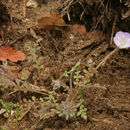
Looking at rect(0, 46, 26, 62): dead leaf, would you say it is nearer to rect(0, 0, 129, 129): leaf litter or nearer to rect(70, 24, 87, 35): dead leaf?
rect(0, 0, 129, 129): leaf litter

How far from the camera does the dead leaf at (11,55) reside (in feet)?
6.23

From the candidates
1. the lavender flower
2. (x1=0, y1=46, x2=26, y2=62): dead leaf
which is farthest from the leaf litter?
the lavender flower

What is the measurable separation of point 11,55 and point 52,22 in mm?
454

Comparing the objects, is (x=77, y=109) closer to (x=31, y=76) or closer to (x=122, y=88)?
(x=122, y=88)

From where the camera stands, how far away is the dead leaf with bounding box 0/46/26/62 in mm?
1899

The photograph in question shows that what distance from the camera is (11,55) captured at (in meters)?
1.92

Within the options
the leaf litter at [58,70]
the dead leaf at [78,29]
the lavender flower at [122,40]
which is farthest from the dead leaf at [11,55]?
the lavender flower at [122,40]

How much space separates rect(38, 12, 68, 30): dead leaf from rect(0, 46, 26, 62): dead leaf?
32 centimetres

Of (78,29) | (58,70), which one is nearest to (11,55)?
(58,70)

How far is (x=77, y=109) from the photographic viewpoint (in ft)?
A: 5.16

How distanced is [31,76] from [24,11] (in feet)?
2.22

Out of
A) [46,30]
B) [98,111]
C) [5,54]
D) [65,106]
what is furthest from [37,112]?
[46,30]

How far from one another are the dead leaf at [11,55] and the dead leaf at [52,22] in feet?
1.04

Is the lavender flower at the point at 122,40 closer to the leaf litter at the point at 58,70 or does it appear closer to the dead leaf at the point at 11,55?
the leaf litter at the point at 58,70
